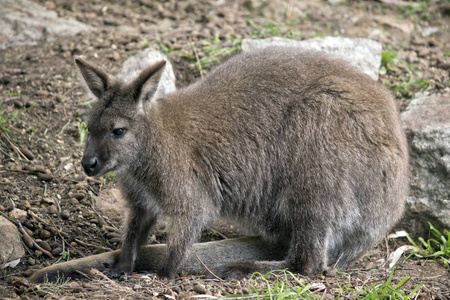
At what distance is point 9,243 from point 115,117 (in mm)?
1516

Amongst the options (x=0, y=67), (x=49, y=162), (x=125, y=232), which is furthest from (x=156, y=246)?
(x=0, y=67)

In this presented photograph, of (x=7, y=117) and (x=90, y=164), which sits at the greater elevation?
(x=90, y=164)

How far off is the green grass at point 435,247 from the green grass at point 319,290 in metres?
0.90

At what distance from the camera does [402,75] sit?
7516 mm

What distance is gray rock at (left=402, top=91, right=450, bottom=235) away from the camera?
6023mm

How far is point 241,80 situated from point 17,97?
9.76 ft

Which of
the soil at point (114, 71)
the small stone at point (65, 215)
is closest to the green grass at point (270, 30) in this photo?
the soil at point (114, 71)

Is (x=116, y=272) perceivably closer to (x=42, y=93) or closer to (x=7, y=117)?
(x=7, y=117)

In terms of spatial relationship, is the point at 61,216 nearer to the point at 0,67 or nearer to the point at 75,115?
the point at 75,115

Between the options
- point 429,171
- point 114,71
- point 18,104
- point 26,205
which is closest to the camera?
point 26,205

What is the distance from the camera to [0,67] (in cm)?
725

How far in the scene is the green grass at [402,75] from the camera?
7.22 metres

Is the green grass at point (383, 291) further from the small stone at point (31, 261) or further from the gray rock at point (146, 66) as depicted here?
the gray rock at point (146, 66)

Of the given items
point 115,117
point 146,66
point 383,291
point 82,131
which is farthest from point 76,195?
point 383,291
